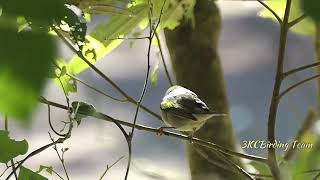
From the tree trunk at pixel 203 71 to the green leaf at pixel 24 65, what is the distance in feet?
1.89

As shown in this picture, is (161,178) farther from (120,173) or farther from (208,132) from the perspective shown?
(120,173)

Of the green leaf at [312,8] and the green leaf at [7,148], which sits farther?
the green leaf at [7,148]

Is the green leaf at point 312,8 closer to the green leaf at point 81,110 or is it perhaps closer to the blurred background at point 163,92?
the green leaf at point 81,110

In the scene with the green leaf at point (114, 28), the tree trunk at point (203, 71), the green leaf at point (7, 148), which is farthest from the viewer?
the tree trunk at point (203, 71)

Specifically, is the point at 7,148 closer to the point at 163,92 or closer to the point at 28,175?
the point at 28,175

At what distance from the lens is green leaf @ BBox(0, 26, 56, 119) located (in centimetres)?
12

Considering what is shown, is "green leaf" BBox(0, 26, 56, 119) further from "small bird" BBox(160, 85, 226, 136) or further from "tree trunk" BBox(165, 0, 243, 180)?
"tree trunk" BBox(165, 0, 243, 180)

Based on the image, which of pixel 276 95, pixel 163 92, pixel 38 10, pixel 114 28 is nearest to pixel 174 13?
pixel 114 28

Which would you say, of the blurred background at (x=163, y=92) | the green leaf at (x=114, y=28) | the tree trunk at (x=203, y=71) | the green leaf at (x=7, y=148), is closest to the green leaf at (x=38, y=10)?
the green leaf at (x=7, y=148)

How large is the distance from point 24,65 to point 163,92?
1467 mm

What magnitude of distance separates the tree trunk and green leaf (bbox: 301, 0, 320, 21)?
0.58 metres

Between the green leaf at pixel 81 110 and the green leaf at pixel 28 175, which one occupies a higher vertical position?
the green leaf at pixel 81 110

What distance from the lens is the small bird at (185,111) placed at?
0.55m

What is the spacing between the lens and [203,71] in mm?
720
